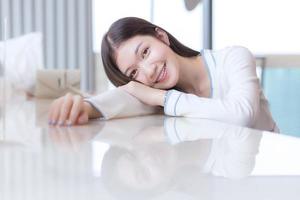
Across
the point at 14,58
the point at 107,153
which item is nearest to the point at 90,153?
the point at 107,153

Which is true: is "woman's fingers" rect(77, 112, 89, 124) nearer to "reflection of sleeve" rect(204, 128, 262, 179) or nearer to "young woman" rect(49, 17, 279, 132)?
"young woman" rect(49, 17, 279, 132)

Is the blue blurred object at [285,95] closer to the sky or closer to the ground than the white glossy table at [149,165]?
closer to the ground

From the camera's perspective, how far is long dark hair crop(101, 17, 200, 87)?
114cm

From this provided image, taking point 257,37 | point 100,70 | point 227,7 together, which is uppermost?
point 227,7

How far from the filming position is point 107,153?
48cm

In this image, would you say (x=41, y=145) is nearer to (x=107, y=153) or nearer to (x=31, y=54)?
(x=107, y=153)

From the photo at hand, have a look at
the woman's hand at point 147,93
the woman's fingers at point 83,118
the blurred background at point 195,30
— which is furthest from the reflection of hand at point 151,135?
the blurred background at point 195,30

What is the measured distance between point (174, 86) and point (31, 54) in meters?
0.84

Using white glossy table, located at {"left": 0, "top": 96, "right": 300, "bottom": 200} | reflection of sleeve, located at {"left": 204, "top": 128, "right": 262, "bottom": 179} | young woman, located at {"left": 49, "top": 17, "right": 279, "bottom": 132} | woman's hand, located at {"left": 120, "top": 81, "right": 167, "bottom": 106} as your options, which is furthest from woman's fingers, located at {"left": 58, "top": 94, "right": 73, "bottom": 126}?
reflection of sleeve, located at {"left": 204, "top": 128, "right": 262, "bottom": 179}

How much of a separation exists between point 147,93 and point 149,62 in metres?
0.10

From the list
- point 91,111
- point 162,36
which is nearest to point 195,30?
point 162,36

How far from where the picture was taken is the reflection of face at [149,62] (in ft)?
3.56

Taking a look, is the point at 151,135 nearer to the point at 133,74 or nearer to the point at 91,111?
the point at 91,111

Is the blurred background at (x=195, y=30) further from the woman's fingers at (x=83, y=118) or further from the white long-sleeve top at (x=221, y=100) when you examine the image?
the woman's fingers at (x=83, y=118)
